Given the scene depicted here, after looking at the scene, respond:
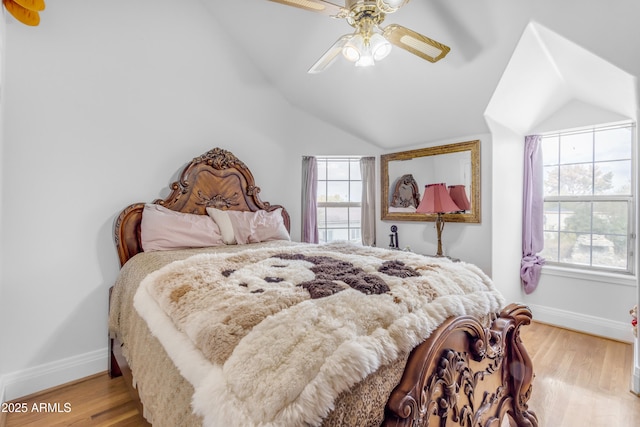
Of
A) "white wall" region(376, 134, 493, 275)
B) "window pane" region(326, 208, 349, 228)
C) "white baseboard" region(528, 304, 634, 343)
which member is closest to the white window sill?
"white baseboard" region(528, 304, 634, 343)

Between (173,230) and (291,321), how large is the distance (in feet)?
6.09

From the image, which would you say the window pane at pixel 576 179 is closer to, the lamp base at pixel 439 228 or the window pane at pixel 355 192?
the lamp base at pixel 439 228

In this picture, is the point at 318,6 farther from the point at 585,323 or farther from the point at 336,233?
the point at 585,323

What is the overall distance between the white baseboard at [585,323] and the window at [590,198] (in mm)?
503

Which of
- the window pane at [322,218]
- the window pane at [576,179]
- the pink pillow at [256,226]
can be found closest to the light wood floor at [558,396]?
the pink pillow at [256,226]

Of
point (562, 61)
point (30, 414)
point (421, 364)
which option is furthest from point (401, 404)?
point (562, 61)

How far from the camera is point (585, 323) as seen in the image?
2.96 m

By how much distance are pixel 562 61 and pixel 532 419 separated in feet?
8.16

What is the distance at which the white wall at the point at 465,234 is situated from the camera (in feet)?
9.59

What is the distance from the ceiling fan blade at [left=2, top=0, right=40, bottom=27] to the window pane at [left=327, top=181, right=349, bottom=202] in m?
2.86

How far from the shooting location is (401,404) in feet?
2.67

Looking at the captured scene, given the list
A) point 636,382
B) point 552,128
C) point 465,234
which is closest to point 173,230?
point 465,234

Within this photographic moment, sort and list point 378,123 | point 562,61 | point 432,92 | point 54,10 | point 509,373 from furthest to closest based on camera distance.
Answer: point 378,123 < point 432,92 < point 562,61 < point 54,10 < point 509,373

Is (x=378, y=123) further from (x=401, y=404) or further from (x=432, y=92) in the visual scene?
(x=401, y=404)
